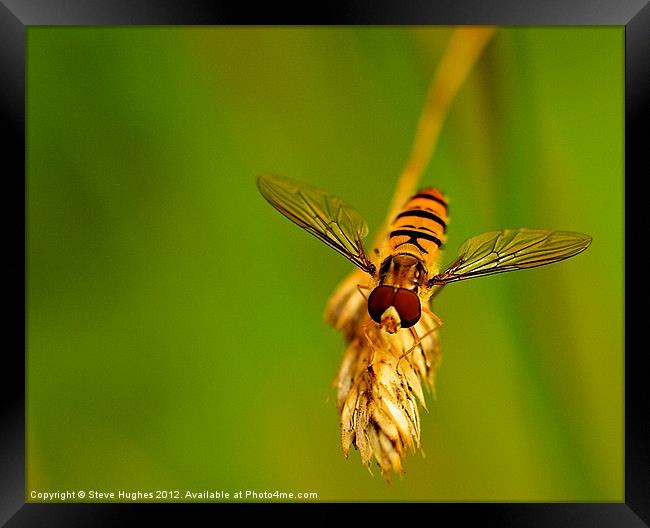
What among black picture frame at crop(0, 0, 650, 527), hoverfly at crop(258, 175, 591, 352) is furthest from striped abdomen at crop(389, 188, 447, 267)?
black picture frame at crop(0, 0, 650, 527)

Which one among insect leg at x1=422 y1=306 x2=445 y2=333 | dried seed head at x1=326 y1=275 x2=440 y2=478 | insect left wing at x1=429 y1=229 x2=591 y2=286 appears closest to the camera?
dried seed head at x1=326 y1=275 x2=440 y2=478

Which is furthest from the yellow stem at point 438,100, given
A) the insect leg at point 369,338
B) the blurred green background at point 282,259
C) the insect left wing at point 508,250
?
the insect leg at point 369,338

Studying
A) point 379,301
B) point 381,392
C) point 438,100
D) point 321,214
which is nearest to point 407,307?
point 379,301

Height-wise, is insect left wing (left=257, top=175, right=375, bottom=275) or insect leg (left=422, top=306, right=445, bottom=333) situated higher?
insect left wing (left=257, top=175, right=375, bottom=275)

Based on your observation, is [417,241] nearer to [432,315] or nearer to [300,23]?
[432,315]

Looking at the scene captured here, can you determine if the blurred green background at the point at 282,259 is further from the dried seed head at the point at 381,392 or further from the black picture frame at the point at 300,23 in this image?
the dried seed head at the point at 381,392

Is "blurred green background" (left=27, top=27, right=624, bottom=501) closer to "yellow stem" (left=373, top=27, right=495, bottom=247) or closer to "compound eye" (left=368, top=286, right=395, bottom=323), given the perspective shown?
"yellow stem" (left=373, top=27, right=495, bottom=247)

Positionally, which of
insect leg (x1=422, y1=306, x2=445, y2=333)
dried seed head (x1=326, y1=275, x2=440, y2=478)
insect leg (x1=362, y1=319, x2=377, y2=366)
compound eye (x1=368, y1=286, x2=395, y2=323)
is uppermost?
compound eye (x1=368, y1=286, x2=395, y2=323)
